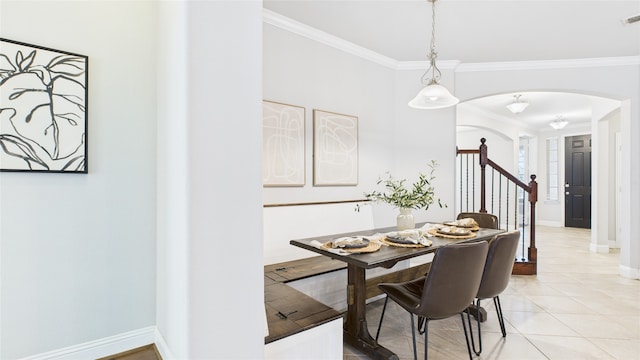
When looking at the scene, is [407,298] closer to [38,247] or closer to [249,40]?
[249,40]

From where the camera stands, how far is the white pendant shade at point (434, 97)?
102 inches

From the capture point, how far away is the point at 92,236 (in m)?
1.62

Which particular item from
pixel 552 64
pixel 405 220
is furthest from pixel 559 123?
pixel 405 220

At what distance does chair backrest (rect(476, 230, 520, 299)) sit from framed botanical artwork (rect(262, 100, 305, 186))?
172 centimetres

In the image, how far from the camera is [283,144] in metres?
2.98

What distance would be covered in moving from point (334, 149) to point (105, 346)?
2.47 metres

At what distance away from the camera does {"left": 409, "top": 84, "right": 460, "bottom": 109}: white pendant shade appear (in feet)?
8.52

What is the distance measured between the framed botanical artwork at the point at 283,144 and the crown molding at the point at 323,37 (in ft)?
2.43

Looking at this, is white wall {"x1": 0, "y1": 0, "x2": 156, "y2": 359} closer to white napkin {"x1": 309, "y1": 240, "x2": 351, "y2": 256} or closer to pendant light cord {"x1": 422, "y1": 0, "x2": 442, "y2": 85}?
white napkin {"x1": 309, "y1": 240, "x2": 351, "y2": 256}

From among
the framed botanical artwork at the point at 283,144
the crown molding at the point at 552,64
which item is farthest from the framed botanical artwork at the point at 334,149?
the crown molding at the point at 552,64

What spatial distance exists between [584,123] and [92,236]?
32.7ft

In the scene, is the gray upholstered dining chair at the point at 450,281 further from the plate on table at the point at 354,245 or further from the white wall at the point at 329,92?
the white wall at the point at 329,92

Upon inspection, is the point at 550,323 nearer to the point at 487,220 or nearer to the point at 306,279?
the point at 487,220

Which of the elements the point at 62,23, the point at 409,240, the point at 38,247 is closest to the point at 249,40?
the point at 62,23
